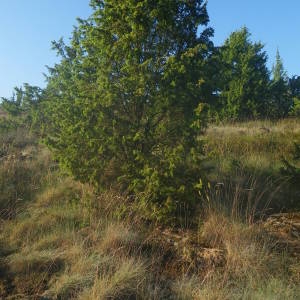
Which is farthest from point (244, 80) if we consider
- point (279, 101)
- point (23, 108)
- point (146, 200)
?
point (146, 200)

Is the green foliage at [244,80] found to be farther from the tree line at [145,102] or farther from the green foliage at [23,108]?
the tree line at [145,102]

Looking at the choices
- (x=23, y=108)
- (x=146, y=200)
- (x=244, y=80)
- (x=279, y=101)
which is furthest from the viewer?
(x=279, y=101)

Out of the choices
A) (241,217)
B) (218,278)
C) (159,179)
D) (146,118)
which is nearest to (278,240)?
(241,217)

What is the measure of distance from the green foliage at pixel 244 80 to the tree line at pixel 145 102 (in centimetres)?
1093

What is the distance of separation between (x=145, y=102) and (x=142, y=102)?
49 mm

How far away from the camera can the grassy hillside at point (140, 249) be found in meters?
3.50

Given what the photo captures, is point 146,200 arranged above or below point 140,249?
above

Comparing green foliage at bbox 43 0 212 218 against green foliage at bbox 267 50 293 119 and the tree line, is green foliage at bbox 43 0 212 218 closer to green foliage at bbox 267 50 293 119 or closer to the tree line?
the tree line

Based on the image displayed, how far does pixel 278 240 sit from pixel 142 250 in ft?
5.83

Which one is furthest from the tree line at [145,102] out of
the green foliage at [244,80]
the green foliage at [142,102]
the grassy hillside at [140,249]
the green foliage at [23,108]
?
the green foliage at [244,80]

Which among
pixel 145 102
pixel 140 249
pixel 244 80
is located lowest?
pixel 140 249

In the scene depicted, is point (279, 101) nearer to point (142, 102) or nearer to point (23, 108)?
point (23, 108)

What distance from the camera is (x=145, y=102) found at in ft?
17.6

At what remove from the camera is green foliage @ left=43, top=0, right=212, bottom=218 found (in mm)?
4918
